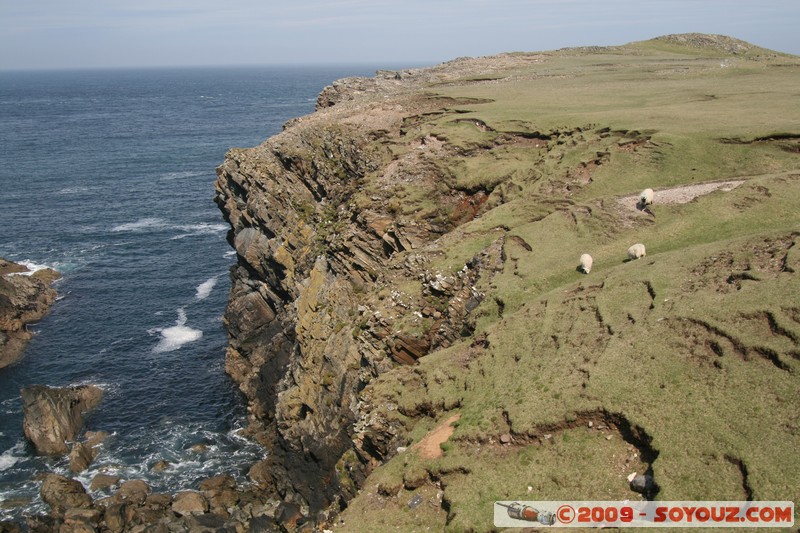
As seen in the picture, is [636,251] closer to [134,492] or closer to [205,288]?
[134,492]

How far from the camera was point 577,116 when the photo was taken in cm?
4853

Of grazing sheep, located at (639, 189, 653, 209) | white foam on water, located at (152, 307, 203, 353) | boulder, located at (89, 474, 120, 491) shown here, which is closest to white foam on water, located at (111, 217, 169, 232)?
white foam on water, located at (152, 307, 203, 353)

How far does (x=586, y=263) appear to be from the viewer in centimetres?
2953

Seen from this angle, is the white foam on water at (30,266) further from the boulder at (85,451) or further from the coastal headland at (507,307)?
the boulder at (85,451)

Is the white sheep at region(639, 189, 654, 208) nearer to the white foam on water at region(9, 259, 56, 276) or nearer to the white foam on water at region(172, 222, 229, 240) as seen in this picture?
the white foam on water at region(172, 222, 229, 240)

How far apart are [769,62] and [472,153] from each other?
174 ft

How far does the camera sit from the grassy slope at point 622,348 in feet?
59.2

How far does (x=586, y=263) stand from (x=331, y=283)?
20115mm

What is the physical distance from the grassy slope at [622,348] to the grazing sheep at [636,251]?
4.64 feet

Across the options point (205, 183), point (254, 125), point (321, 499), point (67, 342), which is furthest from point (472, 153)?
point (254, 125)

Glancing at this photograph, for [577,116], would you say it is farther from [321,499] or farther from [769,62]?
[769,62]

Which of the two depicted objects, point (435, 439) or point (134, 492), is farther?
point (134, 492)

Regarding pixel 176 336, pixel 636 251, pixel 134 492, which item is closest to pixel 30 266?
pixel 176 336

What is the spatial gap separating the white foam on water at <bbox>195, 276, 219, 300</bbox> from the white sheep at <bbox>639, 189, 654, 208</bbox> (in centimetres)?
5232
